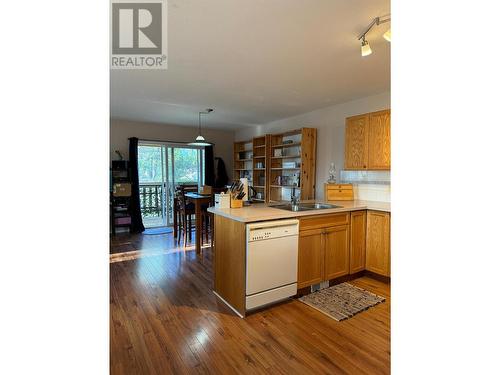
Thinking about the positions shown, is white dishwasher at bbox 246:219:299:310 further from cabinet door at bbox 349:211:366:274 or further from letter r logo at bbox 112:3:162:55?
letter r logo at bbox 112:3:162:55

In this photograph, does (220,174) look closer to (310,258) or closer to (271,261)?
(310,258)

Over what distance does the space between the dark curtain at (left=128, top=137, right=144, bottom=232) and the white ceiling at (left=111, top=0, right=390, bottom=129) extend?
1.24 metres

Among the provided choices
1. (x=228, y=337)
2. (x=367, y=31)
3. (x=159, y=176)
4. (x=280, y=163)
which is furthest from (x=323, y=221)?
(x=159, y=176)

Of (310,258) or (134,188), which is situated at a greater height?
(134,188)

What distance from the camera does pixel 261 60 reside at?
105 inches

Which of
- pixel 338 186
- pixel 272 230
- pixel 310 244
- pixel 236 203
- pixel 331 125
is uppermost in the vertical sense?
pixel 331 125

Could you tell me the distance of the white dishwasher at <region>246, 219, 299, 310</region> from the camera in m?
2.34

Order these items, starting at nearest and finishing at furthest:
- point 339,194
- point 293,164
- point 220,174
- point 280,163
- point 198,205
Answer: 1. point 339,194
2. point 198,205
3. point 293,164
4. point 280,163
5. point 220,174

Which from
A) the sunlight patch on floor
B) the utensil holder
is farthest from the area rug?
the sunlight patch on floor

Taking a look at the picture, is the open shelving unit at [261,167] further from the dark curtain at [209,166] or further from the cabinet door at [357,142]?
the cabinet door at [357,142]

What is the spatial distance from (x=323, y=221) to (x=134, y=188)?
4.52 meters

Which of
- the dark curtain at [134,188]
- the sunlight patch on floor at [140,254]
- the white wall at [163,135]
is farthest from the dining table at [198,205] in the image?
the white wall at [163,135]
